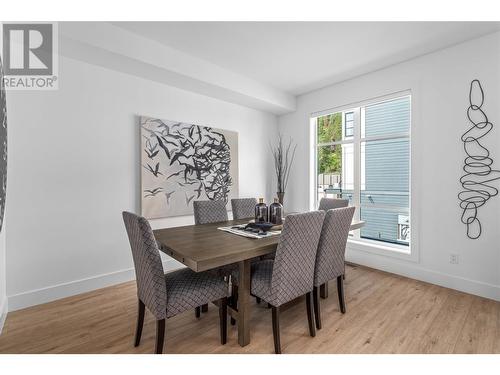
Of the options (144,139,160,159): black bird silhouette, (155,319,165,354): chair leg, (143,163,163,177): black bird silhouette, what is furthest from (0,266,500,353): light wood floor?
(144,139,160,159): black bird silhouette

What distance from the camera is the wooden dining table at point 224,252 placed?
1.48 meters

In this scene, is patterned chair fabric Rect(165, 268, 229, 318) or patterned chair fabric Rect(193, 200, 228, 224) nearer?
patterned chair fabric Rect(165, 268, 229, 318)

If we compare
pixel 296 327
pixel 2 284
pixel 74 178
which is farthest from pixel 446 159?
pixel 2 284

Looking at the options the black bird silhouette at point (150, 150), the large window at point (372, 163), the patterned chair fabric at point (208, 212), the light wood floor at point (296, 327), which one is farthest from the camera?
the large window at point (372, 163)

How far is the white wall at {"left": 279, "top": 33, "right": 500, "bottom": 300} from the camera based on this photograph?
2473 millimetres

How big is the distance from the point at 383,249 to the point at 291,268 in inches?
83.2

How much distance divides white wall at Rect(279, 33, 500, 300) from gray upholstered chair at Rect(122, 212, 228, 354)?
2.49m

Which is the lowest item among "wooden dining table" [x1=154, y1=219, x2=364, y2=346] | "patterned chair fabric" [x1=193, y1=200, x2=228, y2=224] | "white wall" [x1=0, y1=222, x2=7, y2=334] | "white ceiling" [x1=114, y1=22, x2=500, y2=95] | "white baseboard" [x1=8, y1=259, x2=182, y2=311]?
"white baseboard" [x1=8, y1=259, x2=182, y2=311]

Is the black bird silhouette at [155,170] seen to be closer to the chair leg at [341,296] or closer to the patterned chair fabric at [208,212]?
the patterned chair fabric at [208,212]

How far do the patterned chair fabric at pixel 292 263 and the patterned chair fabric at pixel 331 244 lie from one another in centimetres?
15

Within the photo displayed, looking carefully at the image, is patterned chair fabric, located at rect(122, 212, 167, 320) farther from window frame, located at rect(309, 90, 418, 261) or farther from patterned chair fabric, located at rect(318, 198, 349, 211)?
window frame, located at rect(309, 90, 418, 261)

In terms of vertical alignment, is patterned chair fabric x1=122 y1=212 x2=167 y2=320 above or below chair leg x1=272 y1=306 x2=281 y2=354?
above

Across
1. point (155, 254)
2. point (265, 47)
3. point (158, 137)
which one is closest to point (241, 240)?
point (155, 254)

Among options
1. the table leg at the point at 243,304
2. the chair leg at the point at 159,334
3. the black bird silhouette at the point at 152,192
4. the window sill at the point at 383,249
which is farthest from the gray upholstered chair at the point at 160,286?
the window sill at the point at 383,249
